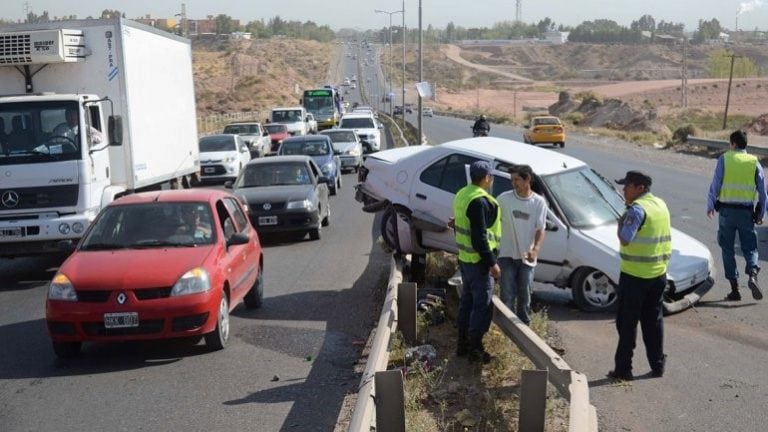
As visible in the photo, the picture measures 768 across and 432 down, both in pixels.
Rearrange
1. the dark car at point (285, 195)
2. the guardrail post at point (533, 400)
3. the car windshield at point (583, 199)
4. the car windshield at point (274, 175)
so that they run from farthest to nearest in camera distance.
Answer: the car windshield at point (274, 175)
the dark car at point (285, 195)
the car windshield at point (583, 199)
the guardrail post at point (533, 400)

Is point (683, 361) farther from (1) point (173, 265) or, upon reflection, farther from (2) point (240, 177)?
(2) point (240, 177)

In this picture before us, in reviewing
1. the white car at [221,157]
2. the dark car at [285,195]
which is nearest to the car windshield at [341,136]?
the white car at [221,157]

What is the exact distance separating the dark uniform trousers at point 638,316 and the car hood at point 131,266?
12.9 feet

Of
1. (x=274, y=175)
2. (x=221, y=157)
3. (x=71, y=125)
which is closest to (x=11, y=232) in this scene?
(x=71, y=125)

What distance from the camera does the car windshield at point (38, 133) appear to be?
1351 centimetres

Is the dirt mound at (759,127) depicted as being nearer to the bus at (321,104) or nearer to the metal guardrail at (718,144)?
the metal guardrail at (718,144)

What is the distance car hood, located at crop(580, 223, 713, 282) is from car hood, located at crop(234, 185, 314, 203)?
301 inches

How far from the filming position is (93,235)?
9.83 metres

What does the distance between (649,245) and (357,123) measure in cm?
3525

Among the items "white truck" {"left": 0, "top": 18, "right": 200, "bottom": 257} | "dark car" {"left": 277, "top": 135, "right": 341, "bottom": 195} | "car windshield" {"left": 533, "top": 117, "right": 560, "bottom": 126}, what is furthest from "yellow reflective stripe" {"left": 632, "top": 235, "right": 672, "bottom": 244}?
"car windshield" {"left": 533, "top": 117, "right": 560, "bottom": 126}

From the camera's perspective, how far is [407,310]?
897 centimetres

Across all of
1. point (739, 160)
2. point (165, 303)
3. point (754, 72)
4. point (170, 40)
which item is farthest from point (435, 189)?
point (754, 72)

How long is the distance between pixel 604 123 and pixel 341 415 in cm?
7462

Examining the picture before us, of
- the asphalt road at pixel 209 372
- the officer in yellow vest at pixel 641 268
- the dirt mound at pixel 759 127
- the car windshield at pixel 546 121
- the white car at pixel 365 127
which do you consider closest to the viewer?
the asphalt road at pixel 209 372
